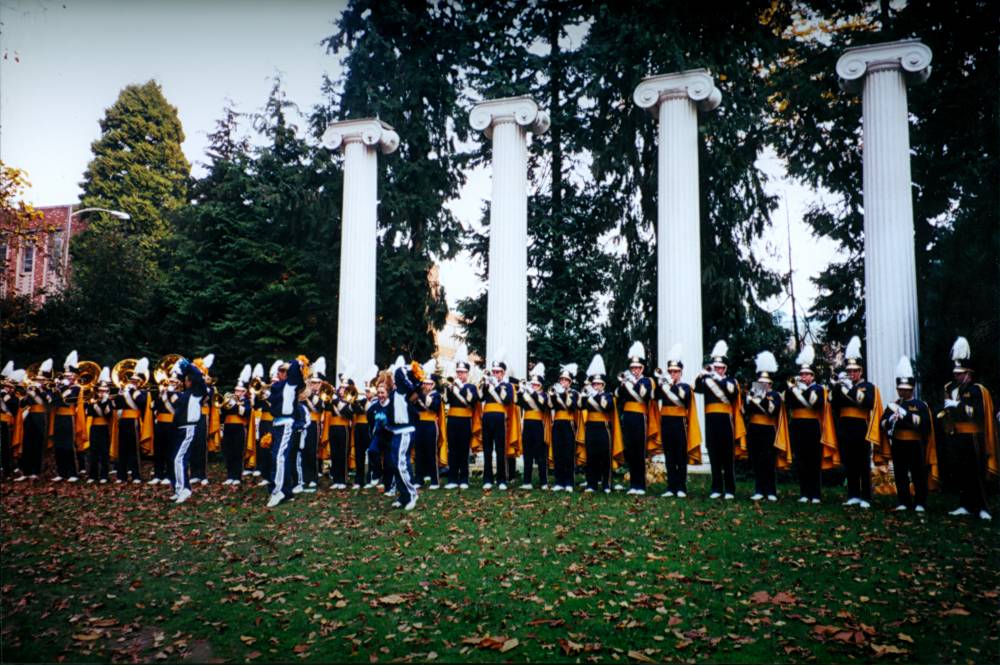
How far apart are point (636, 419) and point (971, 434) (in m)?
4.85

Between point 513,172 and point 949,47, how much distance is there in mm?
10347

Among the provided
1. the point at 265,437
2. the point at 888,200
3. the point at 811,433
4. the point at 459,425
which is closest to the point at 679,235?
the point at 888,200

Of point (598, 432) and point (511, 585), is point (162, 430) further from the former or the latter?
point (511, 585)

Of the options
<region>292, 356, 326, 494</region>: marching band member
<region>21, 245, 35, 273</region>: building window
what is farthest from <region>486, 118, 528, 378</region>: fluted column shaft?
<region>21, 245, 35, 273</region>: building window

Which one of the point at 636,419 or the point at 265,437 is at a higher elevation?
the point at 636,419

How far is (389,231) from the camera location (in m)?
23.4

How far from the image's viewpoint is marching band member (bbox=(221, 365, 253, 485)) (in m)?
14.6

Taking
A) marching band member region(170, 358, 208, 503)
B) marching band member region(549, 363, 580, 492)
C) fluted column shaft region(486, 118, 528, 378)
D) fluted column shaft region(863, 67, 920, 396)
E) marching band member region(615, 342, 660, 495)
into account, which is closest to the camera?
marching band member region(615, 342, 660, 495)

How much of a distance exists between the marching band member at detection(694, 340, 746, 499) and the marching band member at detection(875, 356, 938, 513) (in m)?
2.24

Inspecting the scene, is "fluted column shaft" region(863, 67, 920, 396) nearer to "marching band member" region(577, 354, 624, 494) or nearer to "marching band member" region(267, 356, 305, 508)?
"marching band member" region(577, 354, 624, 494)

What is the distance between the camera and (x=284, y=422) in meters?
11.7

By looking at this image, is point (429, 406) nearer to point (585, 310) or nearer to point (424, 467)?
point (424, 467)

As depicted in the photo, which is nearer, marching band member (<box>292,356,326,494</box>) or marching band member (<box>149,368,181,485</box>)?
marching band member (<box>292,356,326,494</box>)

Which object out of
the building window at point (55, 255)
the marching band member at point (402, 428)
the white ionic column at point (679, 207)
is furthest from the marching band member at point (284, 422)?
the building window at point (55, 255)
